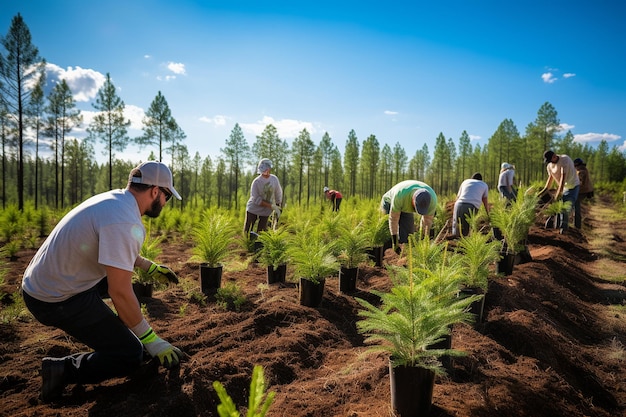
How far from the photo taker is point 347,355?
3.13m

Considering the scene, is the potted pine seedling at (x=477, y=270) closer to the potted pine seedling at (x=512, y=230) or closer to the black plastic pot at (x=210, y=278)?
the potted pine seedling at (x=512, y=230)

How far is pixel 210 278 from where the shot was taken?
195 inches

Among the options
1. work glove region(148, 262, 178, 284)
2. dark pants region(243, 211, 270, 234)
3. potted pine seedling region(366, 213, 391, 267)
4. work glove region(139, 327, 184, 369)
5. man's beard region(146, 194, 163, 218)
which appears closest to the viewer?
work glove region(139, 327, 184, 369)

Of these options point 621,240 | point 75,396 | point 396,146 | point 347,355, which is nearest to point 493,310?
point 347,355

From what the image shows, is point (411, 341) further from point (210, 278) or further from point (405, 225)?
point (405, 225)

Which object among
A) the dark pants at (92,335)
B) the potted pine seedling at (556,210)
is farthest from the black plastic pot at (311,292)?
the potted pine seedling at (556,210)

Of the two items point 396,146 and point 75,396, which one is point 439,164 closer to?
point 396,146

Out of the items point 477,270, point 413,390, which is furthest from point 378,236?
point 413,390

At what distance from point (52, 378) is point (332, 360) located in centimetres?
215

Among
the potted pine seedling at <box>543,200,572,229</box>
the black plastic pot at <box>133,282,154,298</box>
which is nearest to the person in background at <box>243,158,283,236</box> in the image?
the black plastic pot at <box>133,282,154,298</box>

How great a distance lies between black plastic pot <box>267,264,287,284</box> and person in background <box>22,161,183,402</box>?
9.42ft

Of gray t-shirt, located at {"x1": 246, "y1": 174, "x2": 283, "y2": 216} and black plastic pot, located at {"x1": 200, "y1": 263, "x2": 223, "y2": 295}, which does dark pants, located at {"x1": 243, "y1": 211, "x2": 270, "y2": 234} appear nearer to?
gray t-shirt, located at {"x1": 246, "y1": 174, "x2": 283, "y2": 216}

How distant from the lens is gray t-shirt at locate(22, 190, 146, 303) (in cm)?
228

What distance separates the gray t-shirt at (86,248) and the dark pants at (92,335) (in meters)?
0.09
